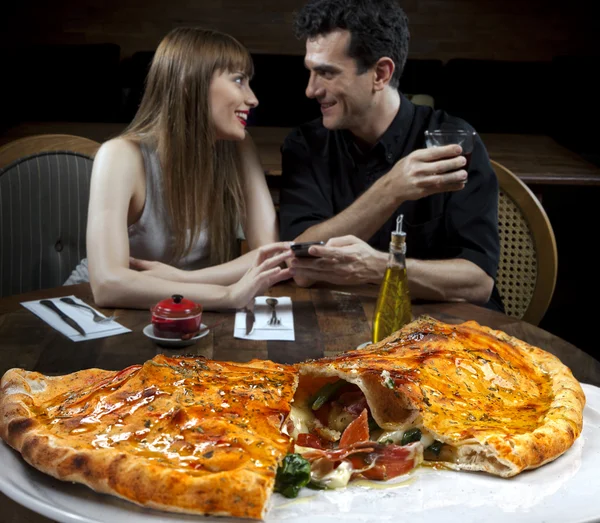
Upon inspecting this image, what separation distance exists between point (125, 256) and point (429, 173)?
2.87 feet

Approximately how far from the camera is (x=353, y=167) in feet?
9.05

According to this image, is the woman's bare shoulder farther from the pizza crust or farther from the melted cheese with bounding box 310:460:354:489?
the melted cheese with bounding box 310:460:354:489

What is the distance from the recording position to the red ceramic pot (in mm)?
1661

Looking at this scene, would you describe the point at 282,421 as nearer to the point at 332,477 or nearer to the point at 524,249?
the point at 332,477

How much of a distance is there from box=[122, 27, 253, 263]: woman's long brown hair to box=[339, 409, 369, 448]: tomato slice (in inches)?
56.2

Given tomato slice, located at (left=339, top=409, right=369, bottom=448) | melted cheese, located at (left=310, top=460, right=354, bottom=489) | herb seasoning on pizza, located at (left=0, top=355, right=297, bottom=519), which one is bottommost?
tomato slice, located at (left=339, top=409, right=369, bottom=448)

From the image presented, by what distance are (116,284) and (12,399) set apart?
0.73m

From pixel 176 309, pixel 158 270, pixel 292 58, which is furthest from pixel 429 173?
pixel 292 58

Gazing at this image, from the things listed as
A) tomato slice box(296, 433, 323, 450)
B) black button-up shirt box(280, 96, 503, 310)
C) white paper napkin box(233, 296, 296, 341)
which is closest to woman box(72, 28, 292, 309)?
black button-up shirt box(280, 96, 503, 310)

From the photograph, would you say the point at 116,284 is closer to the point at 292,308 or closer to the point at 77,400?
→ the point at 292,308

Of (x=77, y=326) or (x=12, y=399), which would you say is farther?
(x=77, y=326)

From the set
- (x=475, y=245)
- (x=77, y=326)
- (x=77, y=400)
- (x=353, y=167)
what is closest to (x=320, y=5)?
(x=353, y=167)

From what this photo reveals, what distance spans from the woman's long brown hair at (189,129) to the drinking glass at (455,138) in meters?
0.73

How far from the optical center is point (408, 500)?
1.09 meters
